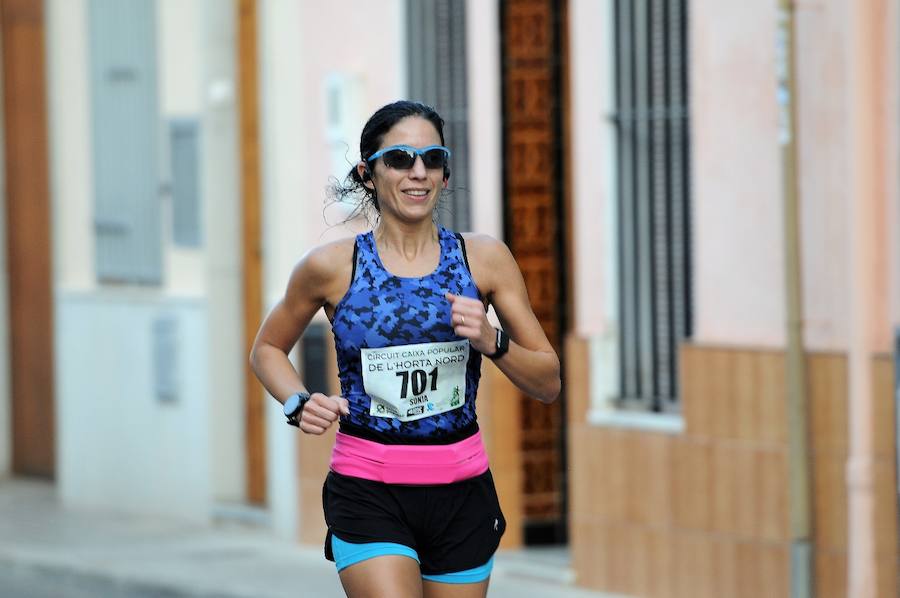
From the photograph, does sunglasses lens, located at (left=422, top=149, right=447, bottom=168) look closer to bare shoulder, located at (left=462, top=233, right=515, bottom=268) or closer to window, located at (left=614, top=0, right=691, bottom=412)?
bare shoulder, located at (left=462, top=233, right=515, bottom=268)

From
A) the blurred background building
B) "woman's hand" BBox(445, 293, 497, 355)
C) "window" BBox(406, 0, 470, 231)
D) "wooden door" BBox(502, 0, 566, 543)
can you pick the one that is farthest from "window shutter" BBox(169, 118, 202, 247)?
"woman's hand" BBox(445, 293, 497, 355)

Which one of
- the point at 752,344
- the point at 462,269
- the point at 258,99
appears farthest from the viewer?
the point at 258,99

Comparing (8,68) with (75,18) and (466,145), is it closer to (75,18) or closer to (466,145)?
(75,18)

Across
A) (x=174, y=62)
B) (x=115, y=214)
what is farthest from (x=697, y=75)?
(x=115, y=214)

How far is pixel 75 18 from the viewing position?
50.1 feet

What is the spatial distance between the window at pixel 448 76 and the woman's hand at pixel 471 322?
6.43 metres

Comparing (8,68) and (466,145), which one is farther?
(8,68)

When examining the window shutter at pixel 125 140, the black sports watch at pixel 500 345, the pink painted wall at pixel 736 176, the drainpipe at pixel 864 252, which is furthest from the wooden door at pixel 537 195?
the black sports watch at pixel 500 345

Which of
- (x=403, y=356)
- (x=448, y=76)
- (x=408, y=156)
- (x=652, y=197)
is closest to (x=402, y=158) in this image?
(x=408, y=156)

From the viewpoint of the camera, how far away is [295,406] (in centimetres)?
525

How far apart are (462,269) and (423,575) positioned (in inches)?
30.8

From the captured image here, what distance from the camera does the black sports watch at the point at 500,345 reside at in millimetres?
5145

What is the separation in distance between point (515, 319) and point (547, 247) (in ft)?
19.7

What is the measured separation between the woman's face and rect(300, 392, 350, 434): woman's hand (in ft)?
1.73
